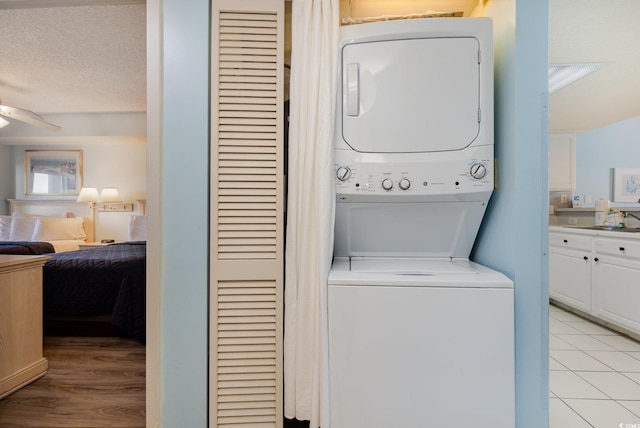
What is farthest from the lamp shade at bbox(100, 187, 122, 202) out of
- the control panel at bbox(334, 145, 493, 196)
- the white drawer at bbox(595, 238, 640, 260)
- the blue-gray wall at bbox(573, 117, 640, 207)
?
Result: the blue-gray wall at bbox(573, 117, 640, 207)

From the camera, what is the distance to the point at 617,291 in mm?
2635

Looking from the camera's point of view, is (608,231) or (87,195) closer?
(608,231)

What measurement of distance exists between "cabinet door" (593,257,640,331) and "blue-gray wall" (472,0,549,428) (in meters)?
2.02

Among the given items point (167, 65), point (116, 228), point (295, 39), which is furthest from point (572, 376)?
point (116, 228)

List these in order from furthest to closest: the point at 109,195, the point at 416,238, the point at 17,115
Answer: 1. the point at 109,195
2. the point at 17,115
3. the point at 416,238

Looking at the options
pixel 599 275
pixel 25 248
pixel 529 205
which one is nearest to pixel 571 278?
pixel 599 275

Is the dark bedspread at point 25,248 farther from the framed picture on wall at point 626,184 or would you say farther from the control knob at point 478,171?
the framed picture on wall at point 626,184

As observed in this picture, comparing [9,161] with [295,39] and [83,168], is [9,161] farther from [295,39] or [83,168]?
[295,39]

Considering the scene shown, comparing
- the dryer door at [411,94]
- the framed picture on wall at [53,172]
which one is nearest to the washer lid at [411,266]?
the dryer door at [411,94]

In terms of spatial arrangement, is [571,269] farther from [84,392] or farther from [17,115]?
[17,115]

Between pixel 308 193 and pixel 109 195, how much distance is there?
4.54 metres

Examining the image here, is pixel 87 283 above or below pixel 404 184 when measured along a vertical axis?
below

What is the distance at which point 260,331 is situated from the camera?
1.39 meters

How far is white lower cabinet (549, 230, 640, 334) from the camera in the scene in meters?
2.52
